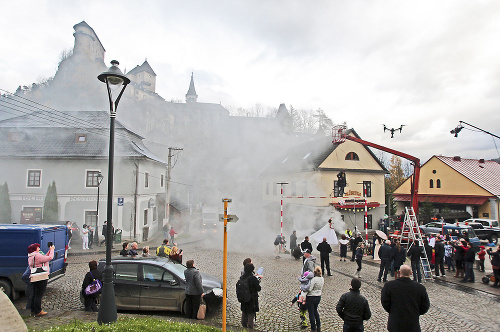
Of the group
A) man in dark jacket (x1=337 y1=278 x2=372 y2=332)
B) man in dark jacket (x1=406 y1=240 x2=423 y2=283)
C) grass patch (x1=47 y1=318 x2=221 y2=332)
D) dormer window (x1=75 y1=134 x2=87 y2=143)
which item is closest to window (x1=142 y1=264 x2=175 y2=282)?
grass patch (x1=47 y1=318 x2=221 y2=332)

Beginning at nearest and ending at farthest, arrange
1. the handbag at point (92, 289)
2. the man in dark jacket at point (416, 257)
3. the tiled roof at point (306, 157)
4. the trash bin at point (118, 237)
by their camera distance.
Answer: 1. the handbag at point (92, 289)
2. the man in dark jacket at point (416, 257)
3. the trash bin at point (118, 237)
4. the tiled roof at point (306, 157)

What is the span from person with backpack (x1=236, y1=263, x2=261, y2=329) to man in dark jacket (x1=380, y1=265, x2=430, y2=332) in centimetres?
254

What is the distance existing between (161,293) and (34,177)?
20.4m

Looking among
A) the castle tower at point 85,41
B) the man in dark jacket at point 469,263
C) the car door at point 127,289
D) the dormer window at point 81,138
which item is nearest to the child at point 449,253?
the man in dark jacket at point 469,263

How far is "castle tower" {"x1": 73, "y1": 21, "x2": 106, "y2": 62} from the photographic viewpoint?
7112 cm

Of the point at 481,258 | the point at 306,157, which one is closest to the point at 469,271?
the point at 481,258

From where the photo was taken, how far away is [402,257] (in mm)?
11234

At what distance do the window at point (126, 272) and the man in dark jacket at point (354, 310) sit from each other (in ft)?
16.2

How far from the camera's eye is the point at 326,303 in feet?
28.2

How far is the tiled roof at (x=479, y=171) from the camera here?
30.9 meters

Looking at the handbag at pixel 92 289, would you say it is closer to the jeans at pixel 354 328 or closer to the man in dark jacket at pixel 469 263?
the jeans at pixel 354 328

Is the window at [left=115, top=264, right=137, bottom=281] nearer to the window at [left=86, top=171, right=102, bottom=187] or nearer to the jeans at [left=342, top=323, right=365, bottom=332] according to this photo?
the jeans at [left=342, top=323, right=365, bottom=332]

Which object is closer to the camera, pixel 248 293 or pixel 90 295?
pixel 248 293

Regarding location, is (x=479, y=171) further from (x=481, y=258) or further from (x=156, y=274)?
(x=156, y=274)
